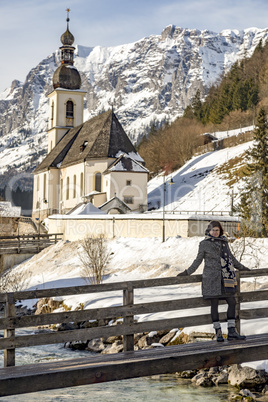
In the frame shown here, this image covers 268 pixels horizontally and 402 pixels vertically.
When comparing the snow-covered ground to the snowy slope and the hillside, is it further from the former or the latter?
the snowy slope

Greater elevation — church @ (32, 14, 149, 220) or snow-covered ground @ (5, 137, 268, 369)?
church @ (32, 14, 149, 220)

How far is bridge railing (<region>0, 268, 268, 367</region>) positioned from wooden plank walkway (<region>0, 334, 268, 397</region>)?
447 mm

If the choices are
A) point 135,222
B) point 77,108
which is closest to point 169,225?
point 135,222

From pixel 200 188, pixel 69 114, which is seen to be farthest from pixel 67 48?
pixel 200 188

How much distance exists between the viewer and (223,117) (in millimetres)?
93250

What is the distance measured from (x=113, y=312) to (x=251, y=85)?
282 ft

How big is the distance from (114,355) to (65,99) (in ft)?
215

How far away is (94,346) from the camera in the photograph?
18078mm

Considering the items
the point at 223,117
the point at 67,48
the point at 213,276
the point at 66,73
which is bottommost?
the point at 213,276

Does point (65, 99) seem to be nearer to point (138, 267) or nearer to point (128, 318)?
point (138, 267)

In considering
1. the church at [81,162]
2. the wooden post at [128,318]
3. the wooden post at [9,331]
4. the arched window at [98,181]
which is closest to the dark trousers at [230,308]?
the wooden post at [128,318]

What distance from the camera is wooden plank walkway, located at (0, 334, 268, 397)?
6879 millimetres

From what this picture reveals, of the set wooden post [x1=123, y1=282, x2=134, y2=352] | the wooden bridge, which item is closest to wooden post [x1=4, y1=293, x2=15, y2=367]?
the wooden bridge

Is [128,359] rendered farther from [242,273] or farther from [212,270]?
[242,273]
